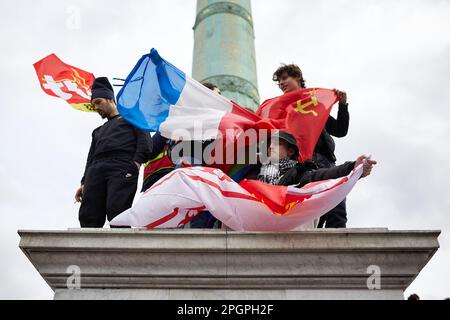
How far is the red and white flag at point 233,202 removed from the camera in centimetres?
475

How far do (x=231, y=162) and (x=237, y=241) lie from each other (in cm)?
166

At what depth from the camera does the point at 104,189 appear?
6.34m

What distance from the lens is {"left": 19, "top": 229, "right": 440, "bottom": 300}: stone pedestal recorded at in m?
4.53

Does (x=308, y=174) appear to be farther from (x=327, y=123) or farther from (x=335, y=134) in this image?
(x=327, y=123)

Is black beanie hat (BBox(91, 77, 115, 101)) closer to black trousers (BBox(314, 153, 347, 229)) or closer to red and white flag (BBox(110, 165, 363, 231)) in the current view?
red and white flag (BBox(110, 165, 363, 231))

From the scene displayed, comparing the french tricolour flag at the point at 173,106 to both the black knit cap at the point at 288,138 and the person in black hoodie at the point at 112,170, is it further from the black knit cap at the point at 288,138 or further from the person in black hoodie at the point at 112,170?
the black knit cap at the point at 288,138

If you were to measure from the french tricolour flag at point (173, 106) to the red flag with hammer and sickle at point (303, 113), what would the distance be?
13.2 inches

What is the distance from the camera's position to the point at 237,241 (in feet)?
15.1

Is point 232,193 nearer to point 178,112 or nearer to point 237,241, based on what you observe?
point 237,241

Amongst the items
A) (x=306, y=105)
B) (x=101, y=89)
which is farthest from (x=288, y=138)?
(x=101, y=89)

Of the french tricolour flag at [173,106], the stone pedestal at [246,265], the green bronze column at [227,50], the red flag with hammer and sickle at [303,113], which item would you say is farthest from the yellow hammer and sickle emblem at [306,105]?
the green bronze column at [227,50]

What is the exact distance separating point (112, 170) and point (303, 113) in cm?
241
